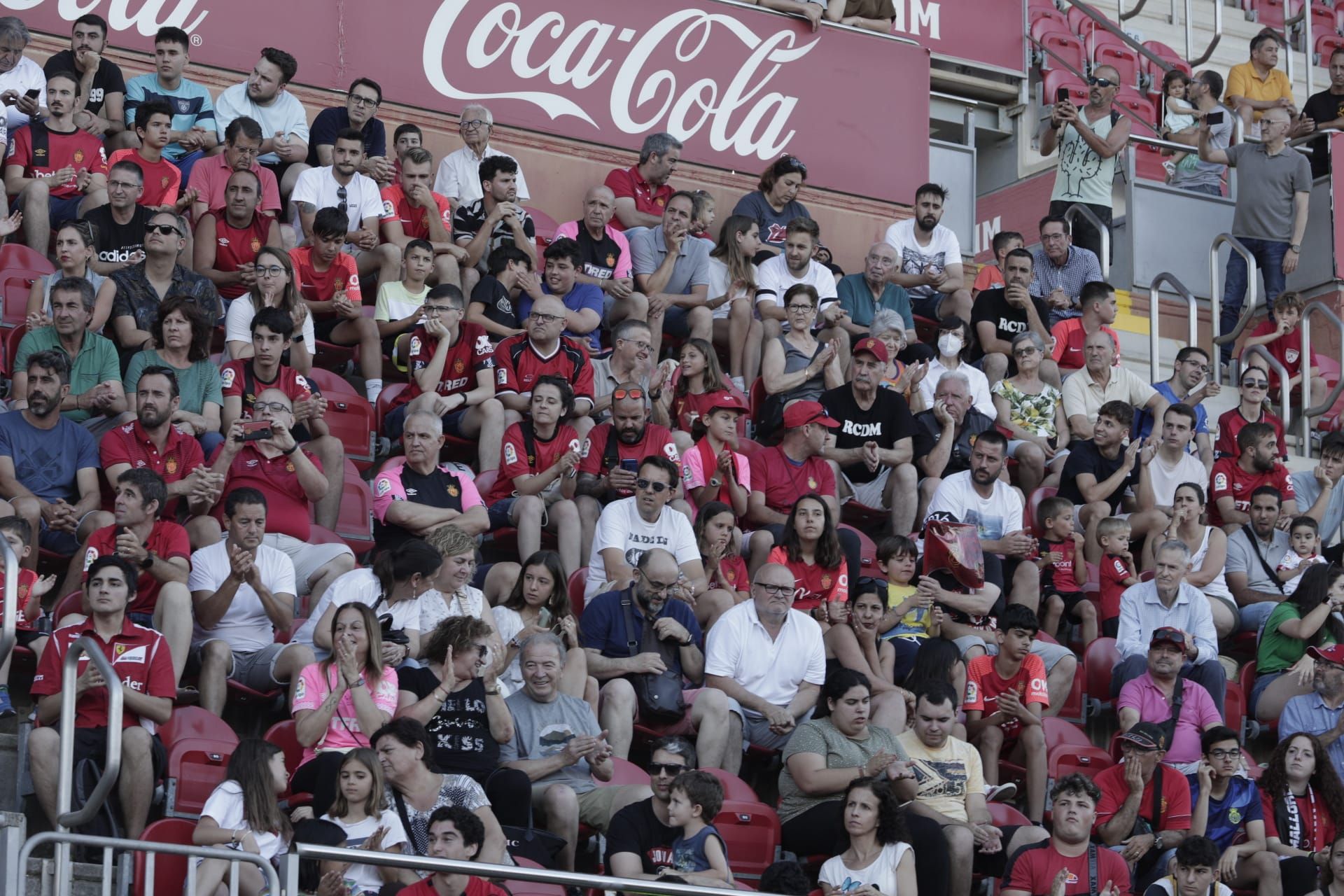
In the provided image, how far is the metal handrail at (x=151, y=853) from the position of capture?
6.73m

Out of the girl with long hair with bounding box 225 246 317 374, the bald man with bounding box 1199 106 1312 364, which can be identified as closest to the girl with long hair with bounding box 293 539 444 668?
the girl with long hair with bounding box 225 246 317 374

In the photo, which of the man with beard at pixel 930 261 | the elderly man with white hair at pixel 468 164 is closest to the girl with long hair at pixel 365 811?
the elderly man with white hair at pixel 468 164

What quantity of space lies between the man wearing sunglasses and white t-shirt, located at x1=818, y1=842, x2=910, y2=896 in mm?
7563

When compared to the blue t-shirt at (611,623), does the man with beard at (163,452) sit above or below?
above

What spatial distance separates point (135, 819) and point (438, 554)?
1818 millimetres

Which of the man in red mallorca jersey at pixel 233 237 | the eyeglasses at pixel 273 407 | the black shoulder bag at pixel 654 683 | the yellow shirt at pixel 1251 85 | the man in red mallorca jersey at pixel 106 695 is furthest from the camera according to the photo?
the yellow shirt at pixel 1251 85

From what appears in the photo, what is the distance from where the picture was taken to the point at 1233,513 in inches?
495

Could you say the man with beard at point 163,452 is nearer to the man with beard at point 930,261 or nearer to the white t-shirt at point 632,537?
the white t-shirt at point 632,537

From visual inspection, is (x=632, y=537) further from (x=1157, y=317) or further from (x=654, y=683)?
(x=1157, y=317)

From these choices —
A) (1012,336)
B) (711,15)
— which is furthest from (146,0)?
(1012,336)

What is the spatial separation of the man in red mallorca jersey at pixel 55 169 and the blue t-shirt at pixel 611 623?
12.2 feet

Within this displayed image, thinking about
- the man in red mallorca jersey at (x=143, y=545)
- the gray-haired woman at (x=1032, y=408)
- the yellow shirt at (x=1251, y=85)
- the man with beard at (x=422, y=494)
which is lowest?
the man in red mallorca jersey at (x=143, y=545)

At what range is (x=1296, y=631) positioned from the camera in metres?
11.2

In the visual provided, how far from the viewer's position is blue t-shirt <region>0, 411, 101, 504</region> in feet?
30.7
